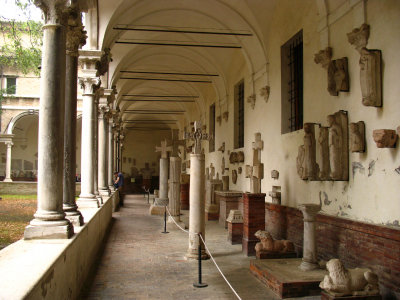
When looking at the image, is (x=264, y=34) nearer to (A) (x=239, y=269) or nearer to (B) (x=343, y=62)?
(B) (x=343, y=62)

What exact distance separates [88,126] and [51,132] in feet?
15.9

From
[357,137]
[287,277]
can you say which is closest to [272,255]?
[287,277]

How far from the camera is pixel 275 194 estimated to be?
9711 millimetres

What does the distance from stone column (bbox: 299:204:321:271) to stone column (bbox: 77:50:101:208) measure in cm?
490

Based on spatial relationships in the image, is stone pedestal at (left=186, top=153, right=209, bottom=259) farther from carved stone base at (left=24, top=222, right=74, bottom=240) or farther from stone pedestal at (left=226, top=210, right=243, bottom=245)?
carved stone base at (left=24, top=222, right=74, bottom=240)

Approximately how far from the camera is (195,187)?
26.5 ft

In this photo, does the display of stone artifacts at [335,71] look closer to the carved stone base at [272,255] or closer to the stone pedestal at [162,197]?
the carved stone base at [272,255]

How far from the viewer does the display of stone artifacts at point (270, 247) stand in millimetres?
7301

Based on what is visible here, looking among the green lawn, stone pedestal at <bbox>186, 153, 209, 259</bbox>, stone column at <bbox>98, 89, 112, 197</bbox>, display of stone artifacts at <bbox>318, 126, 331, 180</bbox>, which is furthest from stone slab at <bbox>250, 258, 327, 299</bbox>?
stone column at <bbox>98, 89, 112, 197</bbox>

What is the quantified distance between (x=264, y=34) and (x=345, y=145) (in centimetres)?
560

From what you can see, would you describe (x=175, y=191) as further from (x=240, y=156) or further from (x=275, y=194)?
(x=275, y=194)

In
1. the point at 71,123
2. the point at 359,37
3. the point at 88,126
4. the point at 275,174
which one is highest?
the point at 359,37

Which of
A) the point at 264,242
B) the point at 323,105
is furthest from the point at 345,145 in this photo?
the point at 264,242

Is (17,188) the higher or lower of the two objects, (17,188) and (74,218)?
the lower
